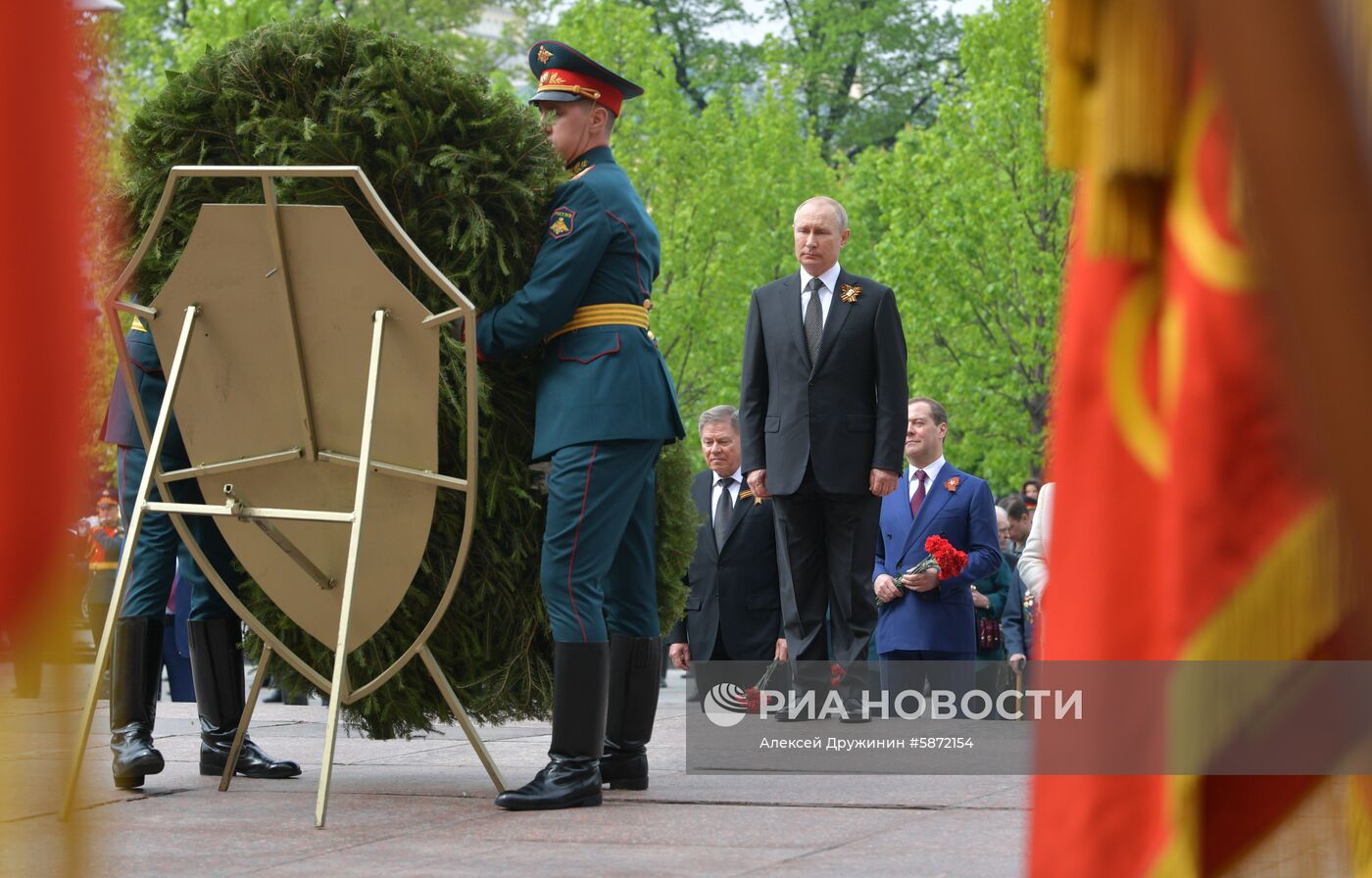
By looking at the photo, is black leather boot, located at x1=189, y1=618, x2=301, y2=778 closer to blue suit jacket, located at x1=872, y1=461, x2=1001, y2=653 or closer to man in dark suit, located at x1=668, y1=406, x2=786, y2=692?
blue suit jacket, located at x1=872, y1=461, x2=1001, y2=653

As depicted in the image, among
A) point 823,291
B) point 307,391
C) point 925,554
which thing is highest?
point 823,291

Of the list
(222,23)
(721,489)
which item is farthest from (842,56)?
(721,489)

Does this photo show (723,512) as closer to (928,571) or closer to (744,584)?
(744,584)

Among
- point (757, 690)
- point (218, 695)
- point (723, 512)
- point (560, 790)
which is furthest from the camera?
point (723, 512)

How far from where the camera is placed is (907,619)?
823 centimetres

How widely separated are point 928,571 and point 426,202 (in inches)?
148

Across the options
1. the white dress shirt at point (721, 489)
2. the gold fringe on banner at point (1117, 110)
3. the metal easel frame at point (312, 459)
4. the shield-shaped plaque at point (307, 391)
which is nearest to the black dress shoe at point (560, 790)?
the metal easel frame at point (312, 459)

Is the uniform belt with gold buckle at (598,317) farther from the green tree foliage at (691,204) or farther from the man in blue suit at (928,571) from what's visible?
the green tree foliage at (691,204)

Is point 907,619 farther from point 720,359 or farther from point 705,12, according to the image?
point 705,12

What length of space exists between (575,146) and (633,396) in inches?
35.4

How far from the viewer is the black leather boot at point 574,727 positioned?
4.90 metres

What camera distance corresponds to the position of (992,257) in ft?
88.5

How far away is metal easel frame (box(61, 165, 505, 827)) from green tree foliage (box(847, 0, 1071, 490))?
2212 centimetres

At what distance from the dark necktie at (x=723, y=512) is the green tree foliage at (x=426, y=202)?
4343 millimetres
